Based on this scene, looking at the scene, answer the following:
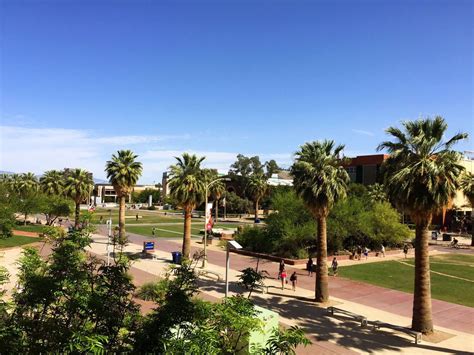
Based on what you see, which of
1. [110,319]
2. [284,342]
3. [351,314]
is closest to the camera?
[284,342]

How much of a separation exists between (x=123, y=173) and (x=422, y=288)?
31.1 metres

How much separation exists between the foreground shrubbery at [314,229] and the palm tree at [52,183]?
36866mm

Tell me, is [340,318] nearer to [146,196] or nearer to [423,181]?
[423,181]

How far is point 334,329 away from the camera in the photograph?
18.2 meters

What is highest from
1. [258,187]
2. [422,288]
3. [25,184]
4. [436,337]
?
[258,187]

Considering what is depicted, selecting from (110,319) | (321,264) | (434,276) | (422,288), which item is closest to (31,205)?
(321,264)

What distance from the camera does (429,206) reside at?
57.3ft

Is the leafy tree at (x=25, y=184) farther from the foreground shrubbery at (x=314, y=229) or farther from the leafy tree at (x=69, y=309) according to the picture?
the leafy tree at (x=69, y=309)

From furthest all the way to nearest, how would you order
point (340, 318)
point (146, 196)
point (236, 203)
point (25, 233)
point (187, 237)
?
point (146, 196) → point (236, 203) → point (25, 233) → point (187, 237) → point (340, 318)

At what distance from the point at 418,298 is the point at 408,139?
7.27 meters

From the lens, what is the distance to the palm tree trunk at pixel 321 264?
22.4 meters

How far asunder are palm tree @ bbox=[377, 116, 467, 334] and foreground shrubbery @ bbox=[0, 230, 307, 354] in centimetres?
1184

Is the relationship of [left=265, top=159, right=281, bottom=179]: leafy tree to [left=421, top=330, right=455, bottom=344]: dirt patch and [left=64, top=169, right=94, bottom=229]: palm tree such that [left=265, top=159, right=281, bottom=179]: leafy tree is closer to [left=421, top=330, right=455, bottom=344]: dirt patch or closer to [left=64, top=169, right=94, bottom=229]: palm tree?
[left=64, top=169, right=94, bottom=229]: palm tree

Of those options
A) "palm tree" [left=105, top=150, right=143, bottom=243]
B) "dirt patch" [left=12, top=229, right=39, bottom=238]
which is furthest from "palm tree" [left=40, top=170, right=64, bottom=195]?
"palm tree" [left=105, top=150, right=143, bottom=243]
